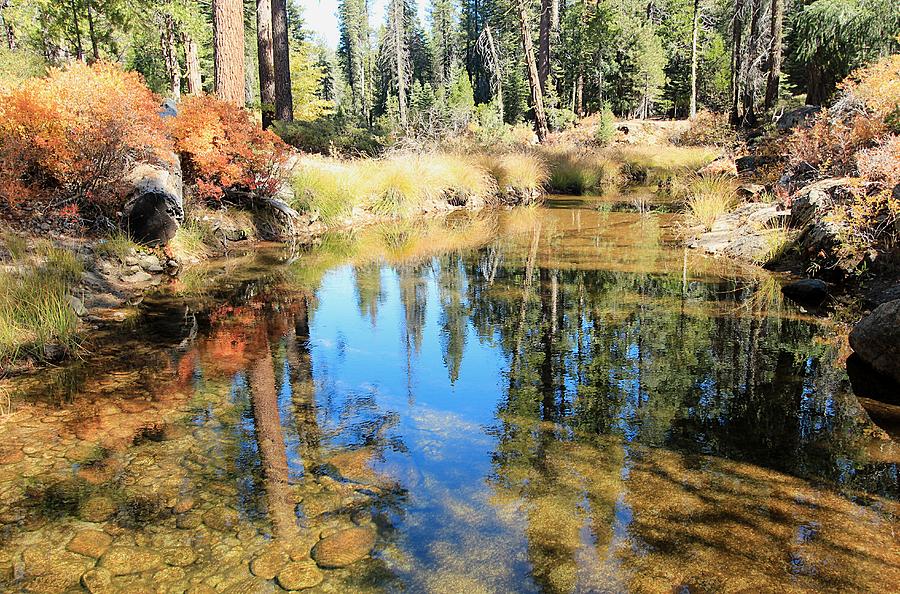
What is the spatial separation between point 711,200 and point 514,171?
7.27 m

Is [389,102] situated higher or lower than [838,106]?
higher

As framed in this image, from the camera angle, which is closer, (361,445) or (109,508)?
(109,508)

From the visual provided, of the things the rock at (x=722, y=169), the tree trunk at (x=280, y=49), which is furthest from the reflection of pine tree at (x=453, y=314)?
the tree trunk at (x=280, y=49)

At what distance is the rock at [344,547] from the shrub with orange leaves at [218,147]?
8254 millimetres

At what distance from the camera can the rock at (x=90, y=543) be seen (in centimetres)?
289

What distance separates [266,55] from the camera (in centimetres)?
1723

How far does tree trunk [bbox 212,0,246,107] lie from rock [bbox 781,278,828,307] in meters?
10.8

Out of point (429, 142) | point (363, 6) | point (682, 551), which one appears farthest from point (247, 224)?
point (363, 6)

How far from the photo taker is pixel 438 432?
166 inches

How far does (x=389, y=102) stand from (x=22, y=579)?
194ft

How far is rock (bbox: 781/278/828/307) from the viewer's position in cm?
718

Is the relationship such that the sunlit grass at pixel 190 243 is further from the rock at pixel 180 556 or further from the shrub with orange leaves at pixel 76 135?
the rock at pixel 180 556

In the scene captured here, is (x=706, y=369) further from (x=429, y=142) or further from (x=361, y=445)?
(x=429, y=142)

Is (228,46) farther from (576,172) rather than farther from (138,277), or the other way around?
(576,172)
